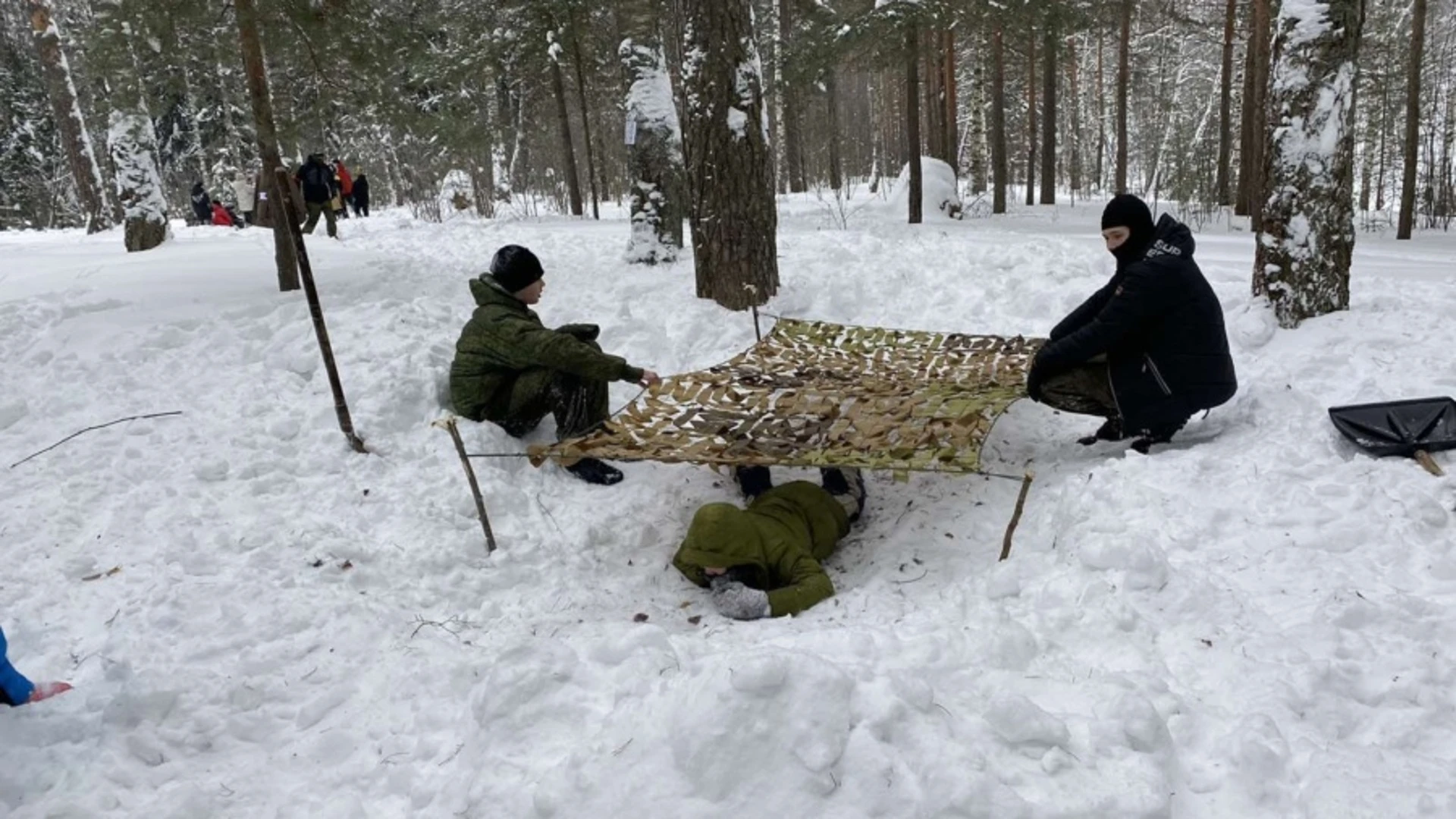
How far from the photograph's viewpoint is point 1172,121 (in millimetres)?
32906

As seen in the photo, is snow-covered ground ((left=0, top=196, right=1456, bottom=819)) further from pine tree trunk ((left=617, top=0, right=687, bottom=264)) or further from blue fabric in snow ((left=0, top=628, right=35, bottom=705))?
pine tree trunk ((left=617, top=0, right=687, bottom=264))

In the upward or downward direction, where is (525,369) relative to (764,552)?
upward

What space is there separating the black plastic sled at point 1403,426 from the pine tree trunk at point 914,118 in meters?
8.97

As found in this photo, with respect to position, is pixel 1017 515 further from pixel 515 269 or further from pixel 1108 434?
pixel 515 269

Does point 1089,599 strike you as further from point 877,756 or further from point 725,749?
point 725,749

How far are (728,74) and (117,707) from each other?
17.4ft

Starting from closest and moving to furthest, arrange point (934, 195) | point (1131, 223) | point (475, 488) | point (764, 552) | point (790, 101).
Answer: point (764, 552) < point (475, 488) < point (1131, 223) < point (934, 195) < point (790, 101)

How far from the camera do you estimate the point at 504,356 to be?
4324 millimetres

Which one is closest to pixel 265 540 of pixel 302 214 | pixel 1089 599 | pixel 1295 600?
pixel 302 214

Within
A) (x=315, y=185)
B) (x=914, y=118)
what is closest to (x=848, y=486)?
(x=914, y=118)

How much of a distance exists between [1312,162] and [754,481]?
354 cm

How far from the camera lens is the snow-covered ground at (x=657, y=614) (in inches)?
80.0

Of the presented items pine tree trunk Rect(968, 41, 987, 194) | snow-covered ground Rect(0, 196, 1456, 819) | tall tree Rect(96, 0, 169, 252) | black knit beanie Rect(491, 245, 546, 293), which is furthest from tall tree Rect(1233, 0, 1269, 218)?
tall tree Rect(96, 0, 169, 252)

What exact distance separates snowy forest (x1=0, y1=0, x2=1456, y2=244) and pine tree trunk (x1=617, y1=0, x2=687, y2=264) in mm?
61
